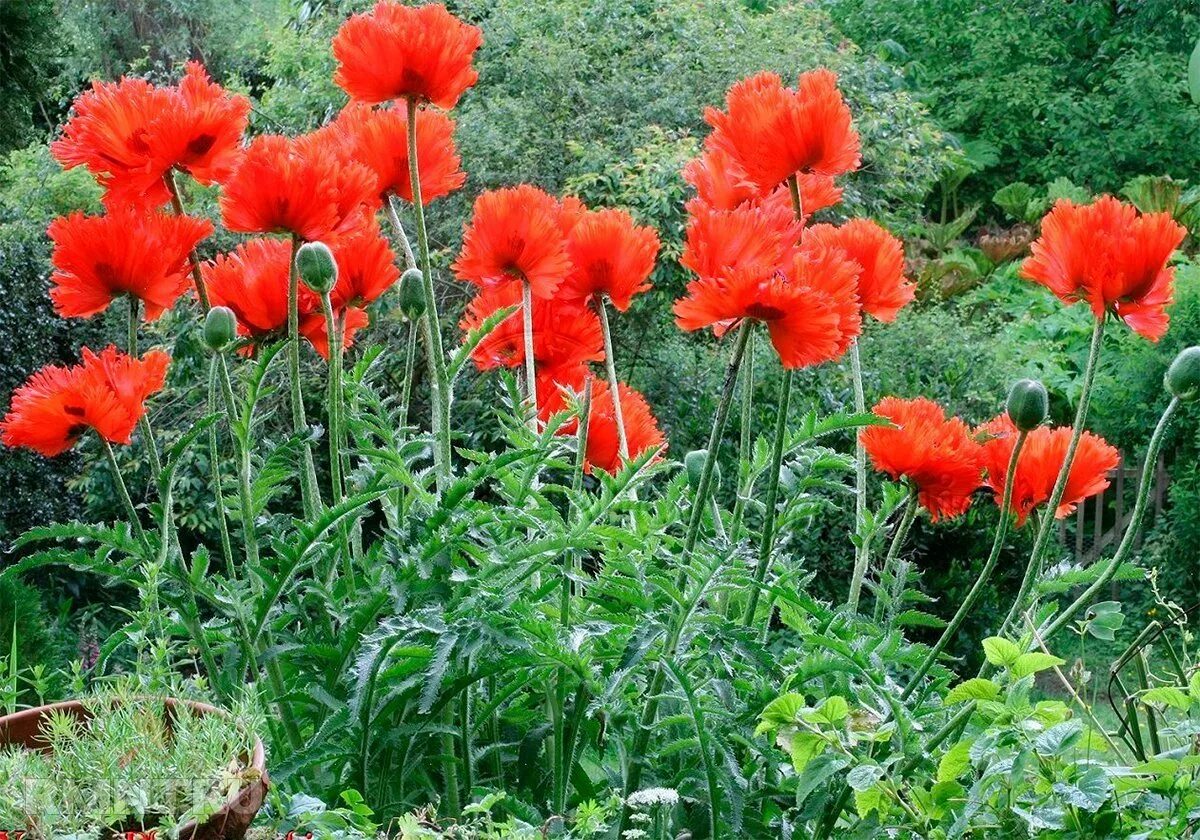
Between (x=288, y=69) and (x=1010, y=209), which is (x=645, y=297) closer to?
(x=288, y=69)

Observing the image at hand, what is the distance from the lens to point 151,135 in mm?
1483

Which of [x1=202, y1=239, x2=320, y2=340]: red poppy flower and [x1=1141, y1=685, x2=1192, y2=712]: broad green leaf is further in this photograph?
[x1=202, y1=239, x2=320, y2=340]: red poppy flower

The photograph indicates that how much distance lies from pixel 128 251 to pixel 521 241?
428mm

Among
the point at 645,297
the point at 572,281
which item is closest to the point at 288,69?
the point at 645,297

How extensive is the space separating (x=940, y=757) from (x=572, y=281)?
687 mm

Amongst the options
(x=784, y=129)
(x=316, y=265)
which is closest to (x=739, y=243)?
(x=784, y=129)

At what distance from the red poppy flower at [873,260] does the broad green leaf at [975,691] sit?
0.44 metres

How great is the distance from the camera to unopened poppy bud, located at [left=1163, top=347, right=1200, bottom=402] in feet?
4.47

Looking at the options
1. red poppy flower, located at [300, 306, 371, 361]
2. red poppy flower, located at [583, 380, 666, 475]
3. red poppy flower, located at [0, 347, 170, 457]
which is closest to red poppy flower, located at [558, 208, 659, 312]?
red poppy flower, located at [583, 380, 666, 475]

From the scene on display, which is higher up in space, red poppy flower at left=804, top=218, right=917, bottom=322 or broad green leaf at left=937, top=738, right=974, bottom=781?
red poppy flower at left=804, top=218, right=917, bottom=322

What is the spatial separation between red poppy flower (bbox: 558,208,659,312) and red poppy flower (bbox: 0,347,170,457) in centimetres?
51

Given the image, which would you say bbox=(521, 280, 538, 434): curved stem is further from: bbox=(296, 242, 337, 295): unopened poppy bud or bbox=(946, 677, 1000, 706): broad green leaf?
bbox=(946, 677, 1000, 706): broad green leaf

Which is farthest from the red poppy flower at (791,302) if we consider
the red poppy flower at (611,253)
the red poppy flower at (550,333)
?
the red poppy flower at (550,333)

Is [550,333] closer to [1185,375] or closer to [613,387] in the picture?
[613,387]
